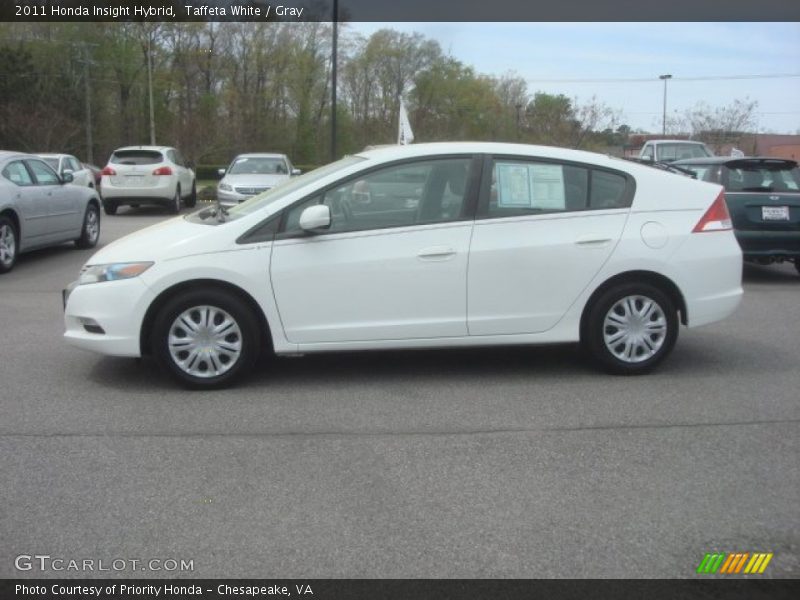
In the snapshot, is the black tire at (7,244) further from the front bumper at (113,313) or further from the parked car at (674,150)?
the parked car at (674,150)

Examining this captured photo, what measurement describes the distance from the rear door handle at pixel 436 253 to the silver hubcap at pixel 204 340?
1332 millimetres

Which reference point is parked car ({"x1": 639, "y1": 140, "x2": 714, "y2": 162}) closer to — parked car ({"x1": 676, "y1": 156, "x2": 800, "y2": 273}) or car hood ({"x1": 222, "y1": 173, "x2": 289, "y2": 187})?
car hood ({"x1": 222, "y1": 173, "x2": 289, "y2": 187})

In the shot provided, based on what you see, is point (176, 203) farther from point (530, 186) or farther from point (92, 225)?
point (530, 186)

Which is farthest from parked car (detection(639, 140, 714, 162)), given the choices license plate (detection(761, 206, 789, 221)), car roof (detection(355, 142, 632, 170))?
car roof (detection(355, 142, 632, 170))

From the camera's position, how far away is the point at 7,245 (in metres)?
10.8

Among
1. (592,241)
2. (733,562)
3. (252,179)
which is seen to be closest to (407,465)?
(733,562)

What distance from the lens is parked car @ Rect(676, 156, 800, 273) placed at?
10398mm

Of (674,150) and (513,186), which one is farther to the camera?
(674,150)

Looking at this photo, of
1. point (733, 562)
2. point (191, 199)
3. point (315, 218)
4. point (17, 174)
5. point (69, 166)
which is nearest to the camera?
point (733, 562)

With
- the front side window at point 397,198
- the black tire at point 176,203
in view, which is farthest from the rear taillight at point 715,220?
the black tire at point 176,203

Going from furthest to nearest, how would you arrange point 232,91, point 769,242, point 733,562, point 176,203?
point 232,91, point 176,203, point 769,242, point 733,562

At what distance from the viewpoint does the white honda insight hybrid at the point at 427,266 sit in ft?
18.5

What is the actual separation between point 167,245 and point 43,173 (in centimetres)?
733

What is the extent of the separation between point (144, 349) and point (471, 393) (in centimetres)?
222
